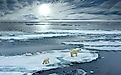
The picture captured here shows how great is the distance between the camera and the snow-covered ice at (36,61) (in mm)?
18859

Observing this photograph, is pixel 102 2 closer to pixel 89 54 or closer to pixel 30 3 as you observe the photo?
pixel 30 3

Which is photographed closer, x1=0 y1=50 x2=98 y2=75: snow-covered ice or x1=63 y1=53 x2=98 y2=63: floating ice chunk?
x1=0 y1=50 x2=98 y2=75: snow-covered ice

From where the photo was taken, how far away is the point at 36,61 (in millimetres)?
20734

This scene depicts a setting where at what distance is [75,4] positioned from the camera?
11719 centimetres

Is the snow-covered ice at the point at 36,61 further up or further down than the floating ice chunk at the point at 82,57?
further up

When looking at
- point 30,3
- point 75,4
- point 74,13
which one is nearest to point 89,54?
Result: point 74,13

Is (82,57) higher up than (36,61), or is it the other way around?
(36,61)

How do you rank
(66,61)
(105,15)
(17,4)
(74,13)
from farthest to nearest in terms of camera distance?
1. (17,4)
2. (74,13)
3. (105,15)
4. (66,61)

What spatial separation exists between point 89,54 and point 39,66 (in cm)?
537

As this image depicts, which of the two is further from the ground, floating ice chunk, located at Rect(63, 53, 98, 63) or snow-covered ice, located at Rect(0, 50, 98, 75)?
snow-covered ice, located at Rect(0, 50, 98, 75)

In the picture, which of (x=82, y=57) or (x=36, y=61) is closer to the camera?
A: (x=36, y=61)

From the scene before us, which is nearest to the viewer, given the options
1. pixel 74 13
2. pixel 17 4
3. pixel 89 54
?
pixel 89 54

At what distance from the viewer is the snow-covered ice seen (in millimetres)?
18859

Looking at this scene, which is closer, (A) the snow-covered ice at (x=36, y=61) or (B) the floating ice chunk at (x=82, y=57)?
(A) the snow-covered ice at (x=36, y=61)
